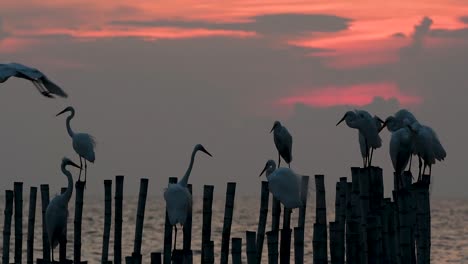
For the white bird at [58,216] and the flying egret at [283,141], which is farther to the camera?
the flying egret at [283,141]

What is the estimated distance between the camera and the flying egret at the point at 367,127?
2084 centimetres

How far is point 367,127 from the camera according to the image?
2084 cm

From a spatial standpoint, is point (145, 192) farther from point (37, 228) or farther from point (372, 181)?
point (37, 228)

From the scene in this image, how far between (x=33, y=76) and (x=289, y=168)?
16.2 feet

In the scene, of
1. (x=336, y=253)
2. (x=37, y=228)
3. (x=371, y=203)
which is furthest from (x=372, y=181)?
(x=37, y=228)

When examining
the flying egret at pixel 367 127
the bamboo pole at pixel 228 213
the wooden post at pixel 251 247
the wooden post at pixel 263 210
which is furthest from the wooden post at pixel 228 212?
the wooden post at pixel 251 247

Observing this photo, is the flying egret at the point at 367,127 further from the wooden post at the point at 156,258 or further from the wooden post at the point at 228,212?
the wooden post at the point at 156,258

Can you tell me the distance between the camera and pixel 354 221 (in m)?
16.3

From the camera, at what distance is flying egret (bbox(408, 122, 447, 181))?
19.4m

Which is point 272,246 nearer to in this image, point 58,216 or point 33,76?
point 33,76

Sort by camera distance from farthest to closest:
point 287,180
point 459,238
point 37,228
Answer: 1. point 37,228
2. point 459,238
3. point 287,180

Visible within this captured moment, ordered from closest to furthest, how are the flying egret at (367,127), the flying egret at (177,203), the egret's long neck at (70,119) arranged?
the flying egret at (177,203)
the flying egret at (367,127)
the egret's long neck at (70,119)

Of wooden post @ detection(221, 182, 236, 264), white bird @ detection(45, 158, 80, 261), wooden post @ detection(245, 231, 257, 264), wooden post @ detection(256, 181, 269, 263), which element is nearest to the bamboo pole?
wooden post @ detection(221, 182, 236, 264)

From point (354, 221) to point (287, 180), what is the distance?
74.2 inches
